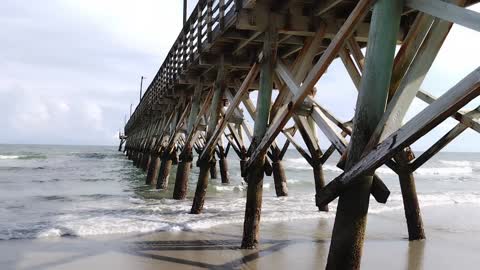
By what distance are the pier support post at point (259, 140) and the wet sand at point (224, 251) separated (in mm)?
290

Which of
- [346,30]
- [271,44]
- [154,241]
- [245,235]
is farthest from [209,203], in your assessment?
[346,30]

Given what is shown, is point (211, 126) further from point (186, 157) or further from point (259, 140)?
point (259, 140)

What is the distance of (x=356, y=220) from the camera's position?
3.20 m

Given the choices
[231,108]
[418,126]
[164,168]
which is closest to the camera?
[418,126]

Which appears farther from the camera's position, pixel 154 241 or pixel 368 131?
pixel 154 241

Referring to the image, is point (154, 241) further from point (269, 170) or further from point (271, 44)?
point (271, 44)

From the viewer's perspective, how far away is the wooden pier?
9.90ft

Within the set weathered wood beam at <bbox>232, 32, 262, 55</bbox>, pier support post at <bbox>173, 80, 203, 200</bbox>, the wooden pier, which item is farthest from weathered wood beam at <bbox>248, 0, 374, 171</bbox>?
pier support post at <bbox>173, 80, 203, 200</bbox>

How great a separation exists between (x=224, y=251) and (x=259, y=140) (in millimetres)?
1496

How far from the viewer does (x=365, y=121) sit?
3.20m

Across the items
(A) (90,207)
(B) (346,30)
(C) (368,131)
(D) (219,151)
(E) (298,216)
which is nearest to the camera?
(C) (368,131)

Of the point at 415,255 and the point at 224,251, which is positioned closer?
the point at 224,251

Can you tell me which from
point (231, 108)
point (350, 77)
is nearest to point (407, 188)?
point (350, 77)

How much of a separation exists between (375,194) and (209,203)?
785 centimetres
